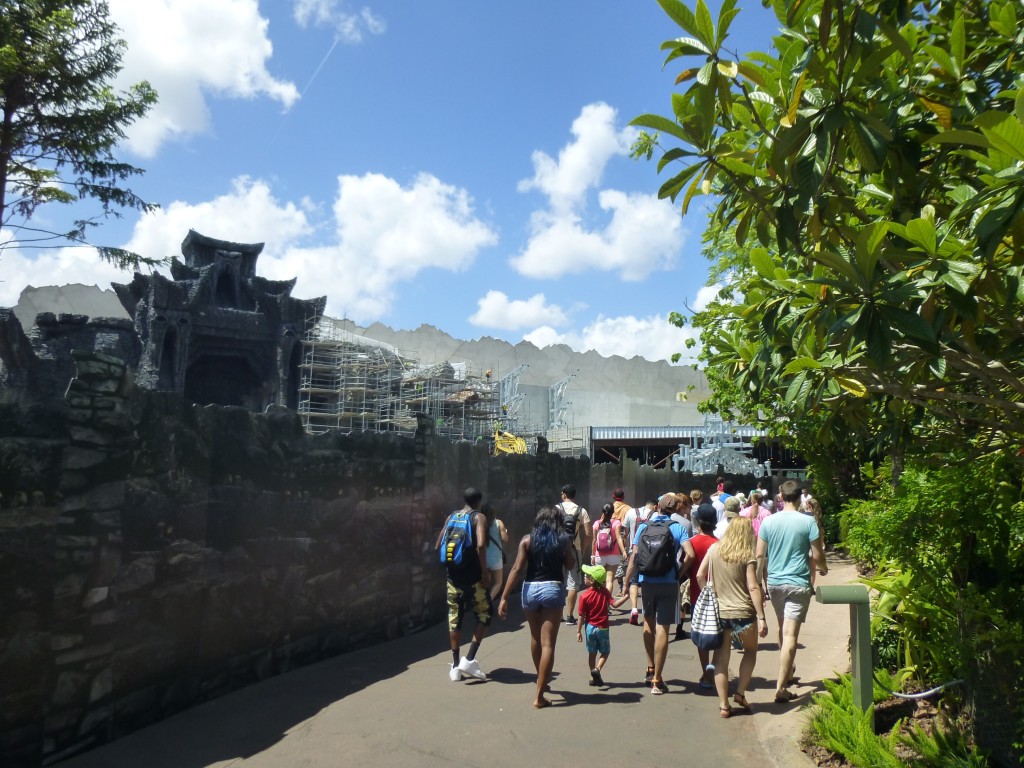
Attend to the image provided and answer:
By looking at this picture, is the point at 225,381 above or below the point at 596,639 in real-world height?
above

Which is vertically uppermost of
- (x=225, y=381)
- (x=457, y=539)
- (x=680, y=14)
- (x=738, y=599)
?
(x=225, y=381)

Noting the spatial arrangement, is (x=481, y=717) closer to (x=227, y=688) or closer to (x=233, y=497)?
(x=227, y=688)

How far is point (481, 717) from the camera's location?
5965 millimetres

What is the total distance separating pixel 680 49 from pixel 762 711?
15.4ft

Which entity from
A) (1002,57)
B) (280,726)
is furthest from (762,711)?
(1002,57)

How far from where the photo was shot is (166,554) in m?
5.65

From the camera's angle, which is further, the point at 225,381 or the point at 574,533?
the point at 225,381

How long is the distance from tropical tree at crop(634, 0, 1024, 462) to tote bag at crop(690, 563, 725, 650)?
164cm

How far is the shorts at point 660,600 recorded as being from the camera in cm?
684

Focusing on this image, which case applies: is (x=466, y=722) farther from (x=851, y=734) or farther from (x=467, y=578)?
(x=851, y=734)

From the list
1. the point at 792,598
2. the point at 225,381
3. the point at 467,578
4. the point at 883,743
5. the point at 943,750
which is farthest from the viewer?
the point at 225,381

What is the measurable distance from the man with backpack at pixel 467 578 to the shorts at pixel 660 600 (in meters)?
1.33

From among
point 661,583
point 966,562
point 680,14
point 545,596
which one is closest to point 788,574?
point 661,583

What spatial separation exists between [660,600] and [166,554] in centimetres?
384
